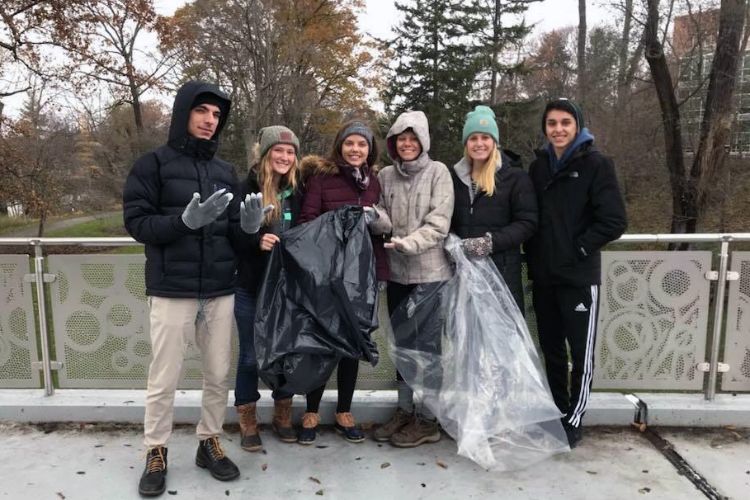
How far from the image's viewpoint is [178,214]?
254 cm

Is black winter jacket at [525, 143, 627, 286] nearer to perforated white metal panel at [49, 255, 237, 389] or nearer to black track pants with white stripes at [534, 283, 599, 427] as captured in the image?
black track pants with white stripes at [534, 283, 599, 427]

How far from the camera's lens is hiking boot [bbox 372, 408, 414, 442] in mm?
3115

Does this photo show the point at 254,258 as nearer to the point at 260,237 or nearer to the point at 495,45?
the point at 260,237

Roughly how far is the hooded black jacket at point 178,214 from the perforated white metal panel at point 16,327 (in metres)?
1.31

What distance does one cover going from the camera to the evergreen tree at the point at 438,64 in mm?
20703

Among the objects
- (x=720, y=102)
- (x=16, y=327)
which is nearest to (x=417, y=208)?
(x=16, y=327)

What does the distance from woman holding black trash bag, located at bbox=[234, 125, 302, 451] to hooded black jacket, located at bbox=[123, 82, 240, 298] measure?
0.23 meters

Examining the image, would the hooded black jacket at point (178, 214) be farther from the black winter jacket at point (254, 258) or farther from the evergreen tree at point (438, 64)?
the evergreen tree at point (438, 64)

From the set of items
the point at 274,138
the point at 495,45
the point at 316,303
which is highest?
the point at 495,45

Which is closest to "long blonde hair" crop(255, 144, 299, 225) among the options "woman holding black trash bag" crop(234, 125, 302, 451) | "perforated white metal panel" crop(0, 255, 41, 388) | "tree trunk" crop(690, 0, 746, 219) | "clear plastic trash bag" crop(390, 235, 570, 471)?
"woman holding black trash bag" crop(234, 125, 302, 451)

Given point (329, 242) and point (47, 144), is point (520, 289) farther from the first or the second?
point (47, 144)

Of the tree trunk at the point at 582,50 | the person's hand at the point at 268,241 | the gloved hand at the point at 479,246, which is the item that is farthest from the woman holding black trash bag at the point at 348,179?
the tree trunk at the point at 582,50

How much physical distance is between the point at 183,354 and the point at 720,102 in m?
9.55

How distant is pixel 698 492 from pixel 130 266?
330 centimetres
